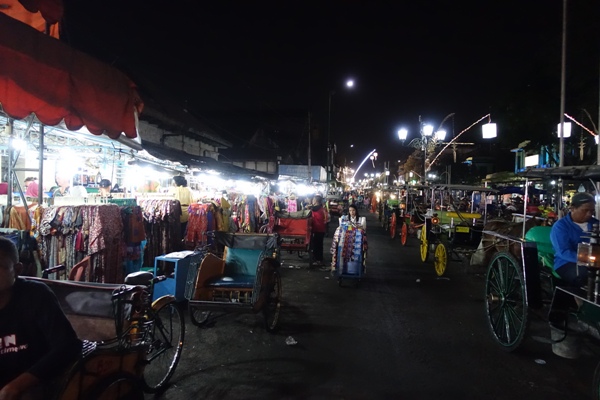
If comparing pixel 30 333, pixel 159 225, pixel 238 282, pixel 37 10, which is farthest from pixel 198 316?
pixel 37 10

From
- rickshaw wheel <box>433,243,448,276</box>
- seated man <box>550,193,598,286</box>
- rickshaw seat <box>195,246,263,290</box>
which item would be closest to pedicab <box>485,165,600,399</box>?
seated man <box>550,193,598,286</box>

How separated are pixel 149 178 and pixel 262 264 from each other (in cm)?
681

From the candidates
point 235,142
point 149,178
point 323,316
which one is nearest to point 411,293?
point 323,316

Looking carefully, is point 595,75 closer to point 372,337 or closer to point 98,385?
point 372,337

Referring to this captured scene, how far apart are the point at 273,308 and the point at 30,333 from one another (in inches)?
159

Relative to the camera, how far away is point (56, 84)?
3633 millimetres

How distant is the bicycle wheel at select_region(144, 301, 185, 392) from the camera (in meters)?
4.24

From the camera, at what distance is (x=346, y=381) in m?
4.47

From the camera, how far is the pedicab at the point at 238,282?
5.59 m

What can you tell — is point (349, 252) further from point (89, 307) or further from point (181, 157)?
point (89, 307)

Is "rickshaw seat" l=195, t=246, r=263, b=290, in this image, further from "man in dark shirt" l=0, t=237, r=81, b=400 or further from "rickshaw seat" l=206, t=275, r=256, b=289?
"man in dark shirt" l=0, t=237, r=81, b=400

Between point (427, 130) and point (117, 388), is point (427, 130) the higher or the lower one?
the higher one

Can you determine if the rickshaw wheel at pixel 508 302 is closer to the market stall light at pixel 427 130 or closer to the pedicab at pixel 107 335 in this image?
the pedicab at pixel 107 335

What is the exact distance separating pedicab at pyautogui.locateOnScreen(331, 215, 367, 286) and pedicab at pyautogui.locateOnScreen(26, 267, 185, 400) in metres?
5.42
